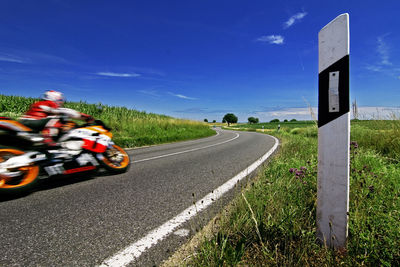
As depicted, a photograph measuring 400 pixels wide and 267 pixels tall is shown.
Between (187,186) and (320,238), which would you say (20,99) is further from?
(320,238)

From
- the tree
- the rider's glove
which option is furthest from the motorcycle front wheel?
the tree

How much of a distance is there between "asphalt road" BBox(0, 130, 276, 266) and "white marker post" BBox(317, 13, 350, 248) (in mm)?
1102

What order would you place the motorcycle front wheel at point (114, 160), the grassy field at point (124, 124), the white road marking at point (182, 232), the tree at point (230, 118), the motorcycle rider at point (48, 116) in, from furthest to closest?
the tree at point (230, 118) → the grassy field at point (124, 124) → the motorcycle front wheel at point (114, 160) → the motorcycle rider at point (48, 116) → the white road marking at point (182, 232)

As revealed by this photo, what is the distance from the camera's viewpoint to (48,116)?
11.5 feet

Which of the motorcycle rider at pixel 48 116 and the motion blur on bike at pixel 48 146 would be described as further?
the motorcycle rider at pixel 48 116

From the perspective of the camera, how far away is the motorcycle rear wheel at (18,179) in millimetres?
2674

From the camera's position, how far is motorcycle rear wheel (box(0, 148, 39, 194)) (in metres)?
2.67

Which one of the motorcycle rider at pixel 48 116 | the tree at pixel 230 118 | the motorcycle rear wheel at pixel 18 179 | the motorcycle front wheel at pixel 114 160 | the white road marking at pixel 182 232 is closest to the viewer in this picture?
the white road marking at pixel 182 232

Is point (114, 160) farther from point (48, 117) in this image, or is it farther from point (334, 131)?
point (334, 131)

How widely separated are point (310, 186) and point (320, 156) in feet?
3.85

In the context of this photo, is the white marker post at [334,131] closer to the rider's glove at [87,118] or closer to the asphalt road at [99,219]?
the asphalt road at [99,219]

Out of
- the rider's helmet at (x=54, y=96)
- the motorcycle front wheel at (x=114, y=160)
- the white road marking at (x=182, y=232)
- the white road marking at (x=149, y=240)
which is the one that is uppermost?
the rider's helmet at (x=54, y=96)

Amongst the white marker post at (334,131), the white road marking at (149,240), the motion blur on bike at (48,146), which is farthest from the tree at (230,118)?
the white marker post at (334,131)

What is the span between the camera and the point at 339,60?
4.20 feet
